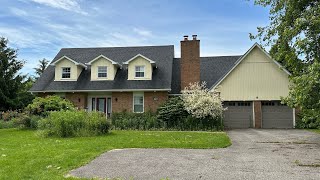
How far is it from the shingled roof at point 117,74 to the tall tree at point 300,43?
28.6 ft

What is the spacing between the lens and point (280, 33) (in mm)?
20422

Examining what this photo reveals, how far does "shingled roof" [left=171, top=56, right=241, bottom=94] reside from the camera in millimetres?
28709

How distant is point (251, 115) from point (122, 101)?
10331mm

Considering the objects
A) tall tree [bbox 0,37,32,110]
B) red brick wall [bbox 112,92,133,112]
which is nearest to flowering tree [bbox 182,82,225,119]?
red brick wall [bbox 112,92,133,112]

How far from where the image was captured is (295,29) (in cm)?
1723

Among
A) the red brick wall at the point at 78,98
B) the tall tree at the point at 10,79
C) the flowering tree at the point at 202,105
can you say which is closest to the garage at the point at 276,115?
the flowering tree at the point at 202,105

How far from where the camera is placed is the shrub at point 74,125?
1734cm

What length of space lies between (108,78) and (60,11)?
417 inches

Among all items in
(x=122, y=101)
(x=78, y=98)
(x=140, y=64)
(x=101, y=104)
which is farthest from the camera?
(x=101, y=104)

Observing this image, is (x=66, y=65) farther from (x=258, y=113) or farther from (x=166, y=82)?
(x=258, y=113)

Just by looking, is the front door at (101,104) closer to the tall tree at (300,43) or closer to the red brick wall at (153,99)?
the red brick wall at (153,99)

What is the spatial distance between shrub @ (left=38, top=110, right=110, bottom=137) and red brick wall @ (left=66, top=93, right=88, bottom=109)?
983 cm

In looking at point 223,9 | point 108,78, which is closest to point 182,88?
point 108,78

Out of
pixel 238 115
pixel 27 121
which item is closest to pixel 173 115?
pixel 238 115
